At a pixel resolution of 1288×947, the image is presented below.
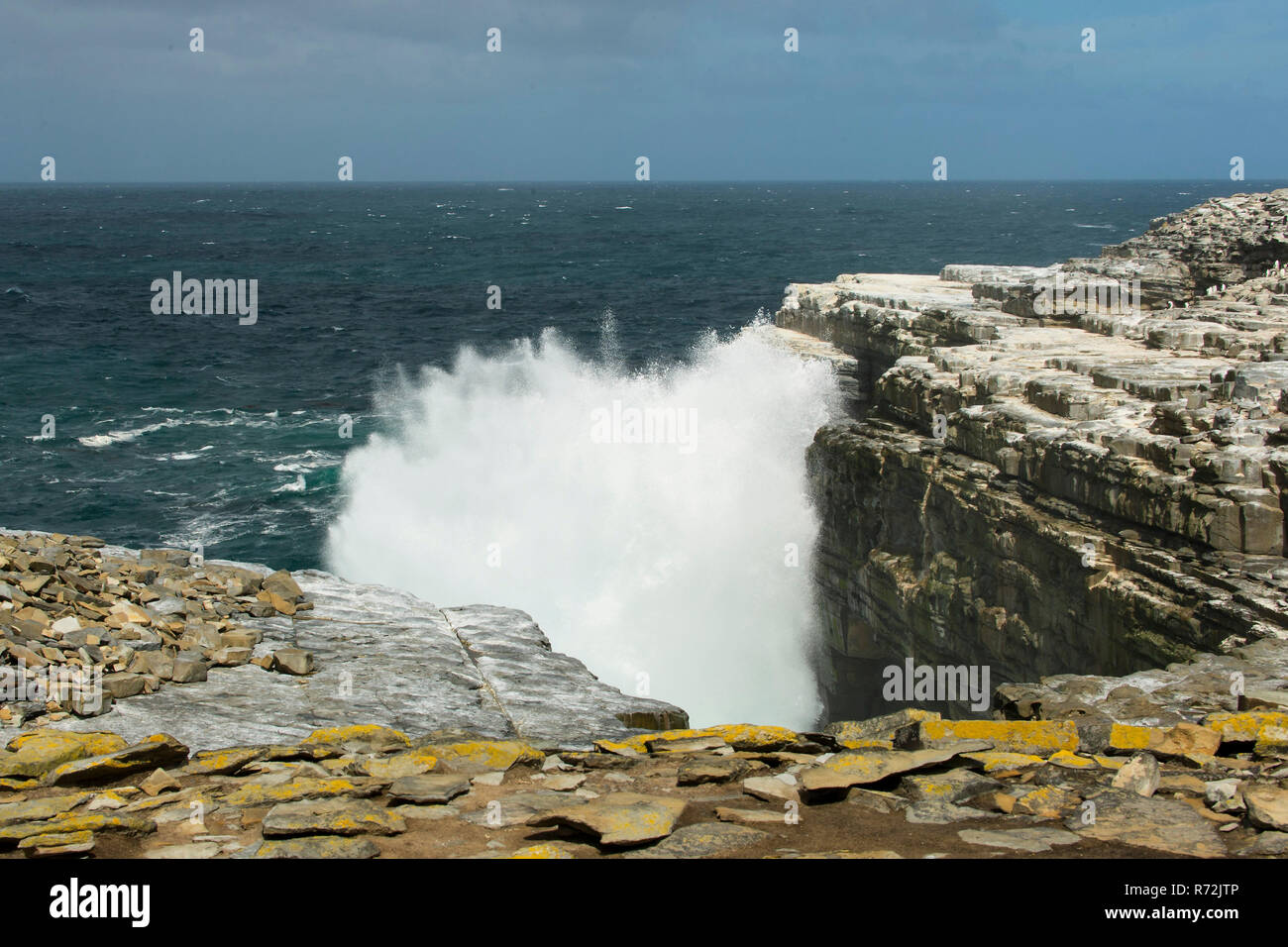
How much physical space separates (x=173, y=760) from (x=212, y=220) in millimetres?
169840

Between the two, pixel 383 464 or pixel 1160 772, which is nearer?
pixel 1160 772

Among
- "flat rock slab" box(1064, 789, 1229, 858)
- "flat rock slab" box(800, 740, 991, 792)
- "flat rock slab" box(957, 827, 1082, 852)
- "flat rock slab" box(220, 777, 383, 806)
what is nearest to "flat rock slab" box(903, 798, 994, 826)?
"flat rock slab" box(957, 827, 1082, 852)

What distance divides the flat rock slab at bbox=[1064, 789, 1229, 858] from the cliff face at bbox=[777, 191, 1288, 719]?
8.36m

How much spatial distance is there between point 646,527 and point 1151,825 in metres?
25.4

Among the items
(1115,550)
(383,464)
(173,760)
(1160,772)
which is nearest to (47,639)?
(173,760)

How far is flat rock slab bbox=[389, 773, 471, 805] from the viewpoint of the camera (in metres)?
8.16

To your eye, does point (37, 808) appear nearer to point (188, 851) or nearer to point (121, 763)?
point (121, 763)

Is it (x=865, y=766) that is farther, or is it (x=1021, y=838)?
(x=865, y=766)

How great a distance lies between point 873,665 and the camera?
25.6 metres

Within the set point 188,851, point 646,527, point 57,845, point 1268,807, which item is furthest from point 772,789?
point 646,527

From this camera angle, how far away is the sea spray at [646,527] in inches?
1131

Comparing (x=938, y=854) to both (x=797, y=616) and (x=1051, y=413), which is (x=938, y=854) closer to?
(x=1051, y=413)

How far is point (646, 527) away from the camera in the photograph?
32406 millimetres

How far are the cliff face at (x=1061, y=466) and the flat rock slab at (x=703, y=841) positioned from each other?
401 inches
